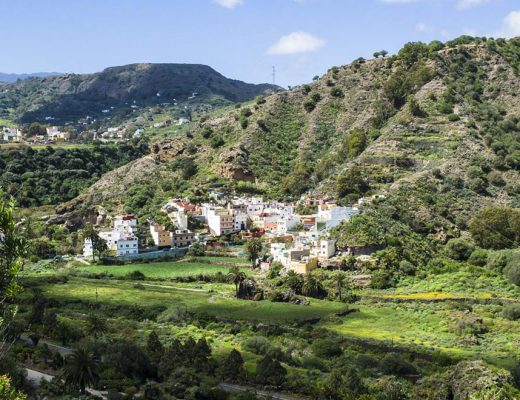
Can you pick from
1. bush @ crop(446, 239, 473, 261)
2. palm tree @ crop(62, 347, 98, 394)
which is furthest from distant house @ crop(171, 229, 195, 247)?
palm tree @ crop(62, 347, 98, 394)

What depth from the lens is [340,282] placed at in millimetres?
56156

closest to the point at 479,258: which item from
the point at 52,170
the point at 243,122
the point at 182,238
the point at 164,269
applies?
the point at 164,269

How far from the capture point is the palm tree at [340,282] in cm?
5597

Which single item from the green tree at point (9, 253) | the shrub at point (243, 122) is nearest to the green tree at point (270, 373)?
the green tree at point (9, 253)

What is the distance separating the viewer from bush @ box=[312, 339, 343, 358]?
132 ft

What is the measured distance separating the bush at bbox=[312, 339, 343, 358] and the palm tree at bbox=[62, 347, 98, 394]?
50.4 feet

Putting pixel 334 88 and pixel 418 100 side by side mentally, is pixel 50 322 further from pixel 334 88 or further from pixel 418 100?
pixel 334 88

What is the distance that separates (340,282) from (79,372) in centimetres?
3084

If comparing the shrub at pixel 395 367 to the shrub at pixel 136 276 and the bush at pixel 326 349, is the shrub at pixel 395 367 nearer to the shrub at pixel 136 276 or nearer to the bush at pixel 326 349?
the bush at pixel 326 349

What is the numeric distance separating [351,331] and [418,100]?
56823mm

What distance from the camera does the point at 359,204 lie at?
72.4 meters

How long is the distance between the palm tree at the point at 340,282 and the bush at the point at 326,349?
561 inches

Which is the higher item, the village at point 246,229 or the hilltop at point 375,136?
the hilltop at point 375,136

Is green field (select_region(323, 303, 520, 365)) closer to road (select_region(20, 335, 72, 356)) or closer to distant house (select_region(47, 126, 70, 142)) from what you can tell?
road (select_region(20, 335, 72, 356))
